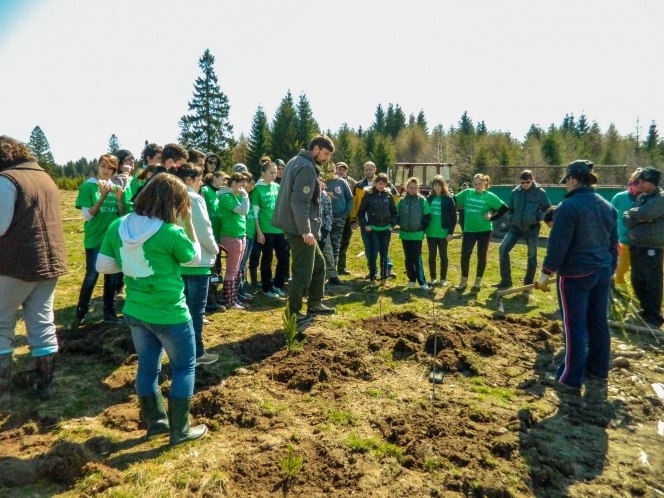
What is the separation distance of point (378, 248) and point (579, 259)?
434cm

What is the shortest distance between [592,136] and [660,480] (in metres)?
69.1

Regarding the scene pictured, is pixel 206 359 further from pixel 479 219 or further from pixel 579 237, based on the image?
pixel 479 219

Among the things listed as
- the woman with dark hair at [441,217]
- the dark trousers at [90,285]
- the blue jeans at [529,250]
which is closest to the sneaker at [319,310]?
the dark trousers at [90,285]

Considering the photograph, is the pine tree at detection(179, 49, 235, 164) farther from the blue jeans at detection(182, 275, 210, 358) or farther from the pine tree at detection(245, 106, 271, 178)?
the blue jeans at detection(182, 275, 210, 358)

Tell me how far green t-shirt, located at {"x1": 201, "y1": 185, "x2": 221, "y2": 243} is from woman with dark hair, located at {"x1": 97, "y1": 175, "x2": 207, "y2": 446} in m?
3.01

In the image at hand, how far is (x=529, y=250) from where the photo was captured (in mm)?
8047

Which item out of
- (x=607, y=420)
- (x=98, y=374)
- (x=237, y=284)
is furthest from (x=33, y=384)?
(x=607, y=420)

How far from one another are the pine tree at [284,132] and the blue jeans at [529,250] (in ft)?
136

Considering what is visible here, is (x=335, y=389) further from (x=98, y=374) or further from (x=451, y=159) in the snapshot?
(x=451, y=159)

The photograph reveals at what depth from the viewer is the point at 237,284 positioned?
6.95 m

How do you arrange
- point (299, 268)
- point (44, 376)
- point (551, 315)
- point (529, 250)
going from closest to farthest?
point (44, 376) → point (299, 268) → point (551, 315) → point (529, 250)

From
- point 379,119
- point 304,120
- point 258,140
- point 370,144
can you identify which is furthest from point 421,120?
point 258,140

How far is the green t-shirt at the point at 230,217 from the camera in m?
6.33

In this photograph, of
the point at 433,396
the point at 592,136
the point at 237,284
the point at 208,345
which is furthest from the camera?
the point at 592,136
